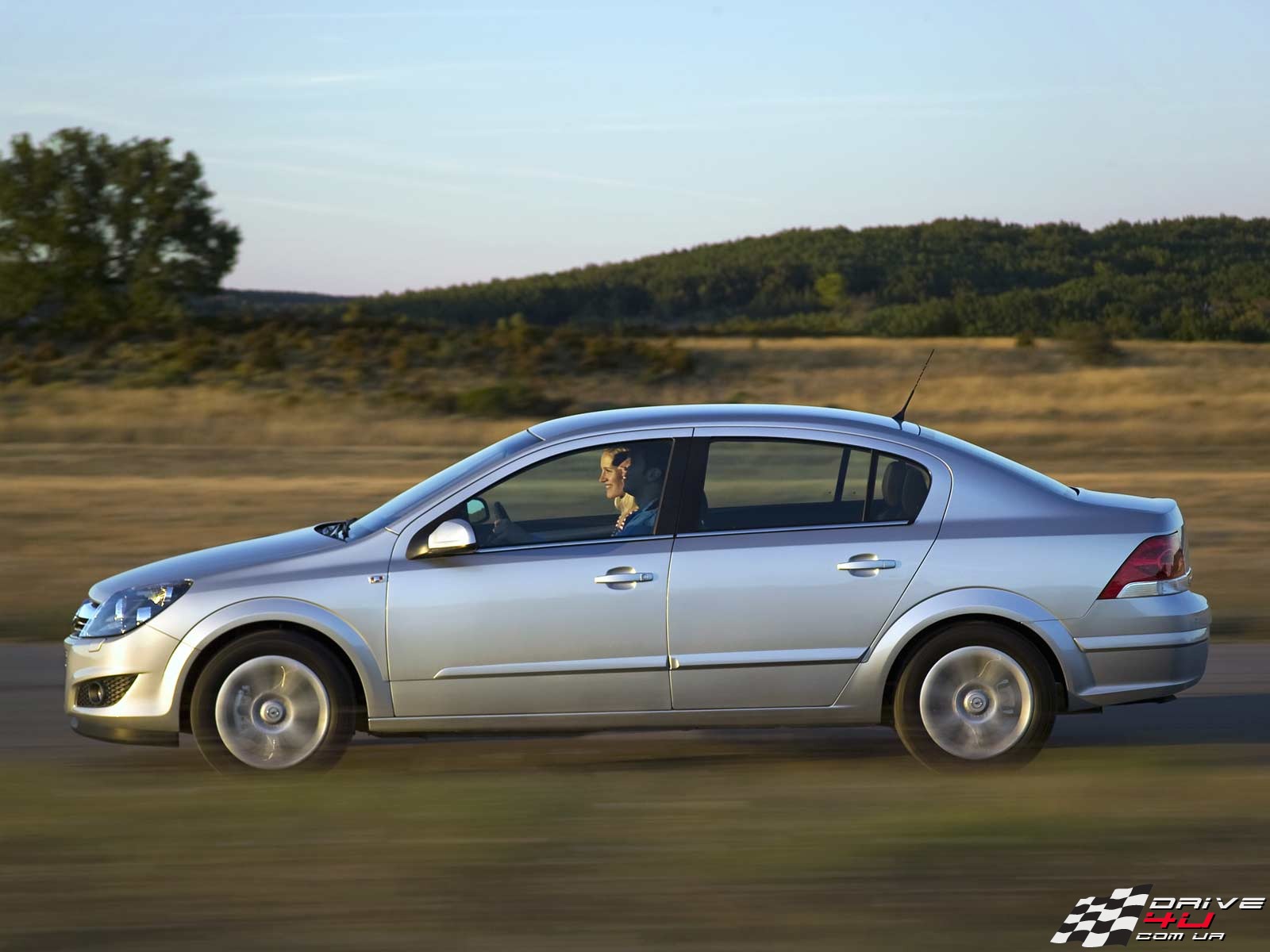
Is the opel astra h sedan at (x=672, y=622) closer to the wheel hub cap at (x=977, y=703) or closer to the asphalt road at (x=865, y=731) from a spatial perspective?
the wheel hub cap at (x=977, y=703)

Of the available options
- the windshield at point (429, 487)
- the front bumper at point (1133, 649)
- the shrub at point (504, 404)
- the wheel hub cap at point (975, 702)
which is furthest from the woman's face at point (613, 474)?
the shrub at point (504, 404)

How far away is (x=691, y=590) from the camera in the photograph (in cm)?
649

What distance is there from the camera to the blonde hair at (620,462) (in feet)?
22.3

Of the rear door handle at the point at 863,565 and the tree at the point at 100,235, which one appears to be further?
the tree at the point at 100,235

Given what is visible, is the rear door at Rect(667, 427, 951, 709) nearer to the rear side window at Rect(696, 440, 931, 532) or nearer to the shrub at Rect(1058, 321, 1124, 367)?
the rear side window at Rect(696, 440, 931, 532)

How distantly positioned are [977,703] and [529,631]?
1846 millimetres

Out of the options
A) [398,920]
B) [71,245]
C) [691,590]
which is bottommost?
[398,920]

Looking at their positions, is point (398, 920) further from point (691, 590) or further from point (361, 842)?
point (691, 590)

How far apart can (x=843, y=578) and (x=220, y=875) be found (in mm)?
2685

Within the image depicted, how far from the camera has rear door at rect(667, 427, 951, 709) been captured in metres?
6.50

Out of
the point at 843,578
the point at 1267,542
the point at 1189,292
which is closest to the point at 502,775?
the point at 843,578

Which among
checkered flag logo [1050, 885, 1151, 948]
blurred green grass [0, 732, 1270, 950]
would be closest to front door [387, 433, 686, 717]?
blurred green grass [0, 732, 1270, 950]

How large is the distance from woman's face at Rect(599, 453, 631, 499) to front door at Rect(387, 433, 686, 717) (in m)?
0.38

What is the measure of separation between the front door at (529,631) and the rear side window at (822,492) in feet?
1.12
